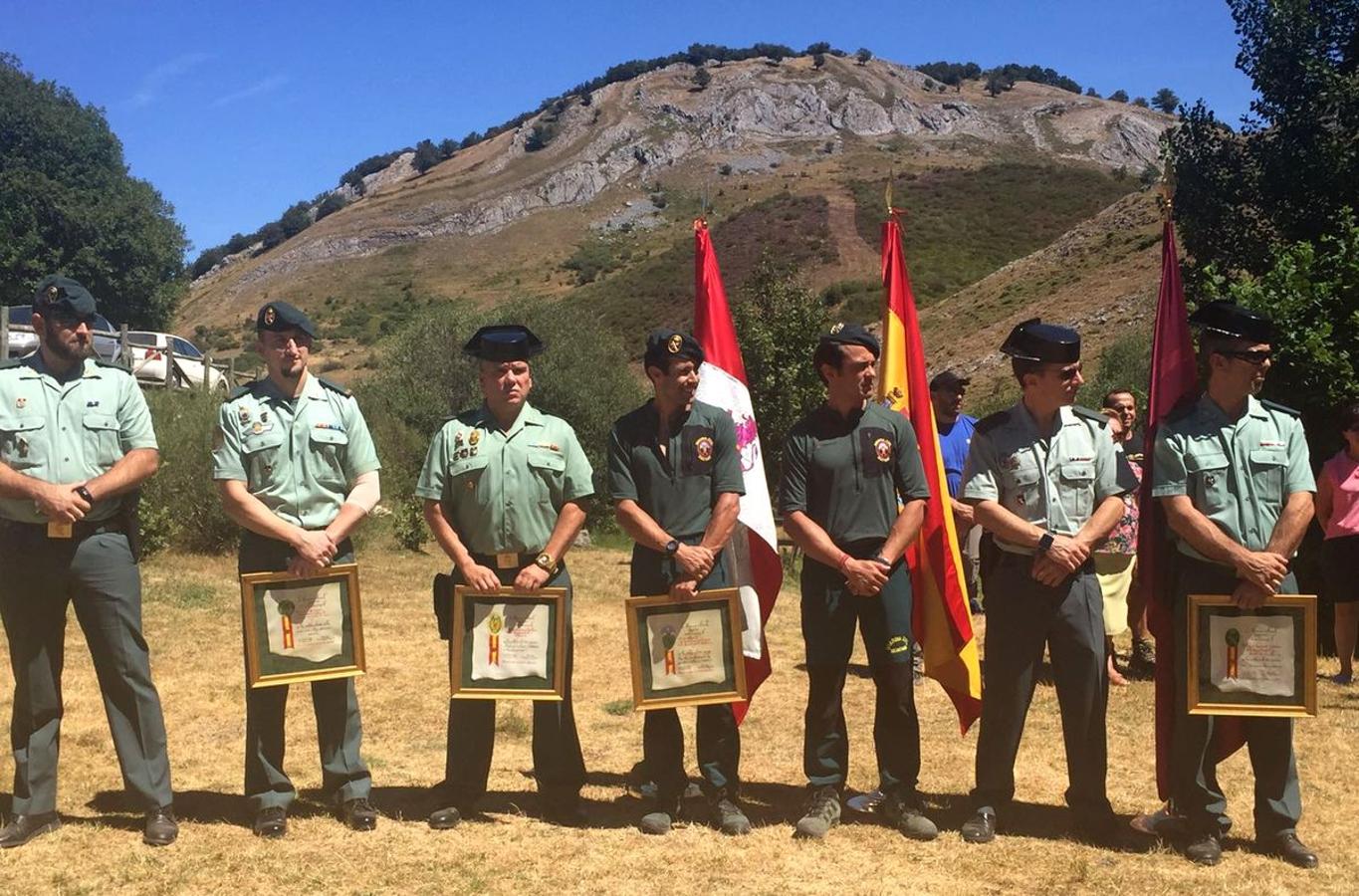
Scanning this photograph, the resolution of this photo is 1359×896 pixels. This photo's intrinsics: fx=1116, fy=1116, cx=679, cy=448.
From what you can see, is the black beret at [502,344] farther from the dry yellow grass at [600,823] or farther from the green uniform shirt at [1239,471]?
the green uniform shirt at [1239,471]

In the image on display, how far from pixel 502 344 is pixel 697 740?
6.47 feet

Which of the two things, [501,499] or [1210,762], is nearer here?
[1210,762]

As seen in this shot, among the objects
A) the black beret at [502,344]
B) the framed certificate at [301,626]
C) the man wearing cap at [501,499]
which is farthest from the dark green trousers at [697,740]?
the framed certificate at [301,626]

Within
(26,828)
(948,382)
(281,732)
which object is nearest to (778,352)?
(948,382)

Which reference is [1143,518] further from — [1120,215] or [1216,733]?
[1120,215]

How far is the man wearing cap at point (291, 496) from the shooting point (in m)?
4.82

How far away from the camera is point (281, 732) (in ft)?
16.5

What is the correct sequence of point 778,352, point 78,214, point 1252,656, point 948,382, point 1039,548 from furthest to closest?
point 78,214 → point 778,352 → point 948,382 → point 1039,548 → point 1252,656

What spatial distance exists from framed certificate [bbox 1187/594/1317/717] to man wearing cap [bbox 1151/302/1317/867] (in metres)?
0.07

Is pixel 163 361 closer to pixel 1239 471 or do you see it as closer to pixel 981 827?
pixel 981 827

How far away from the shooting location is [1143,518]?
495 cm

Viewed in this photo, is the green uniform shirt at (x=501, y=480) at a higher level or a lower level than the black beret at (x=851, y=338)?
lower

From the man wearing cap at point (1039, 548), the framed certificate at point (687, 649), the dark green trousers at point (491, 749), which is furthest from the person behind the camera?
the dark green trousers at point (491, 749)

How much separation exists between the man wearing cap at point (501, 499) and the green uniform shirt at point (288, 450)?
1.36ft
